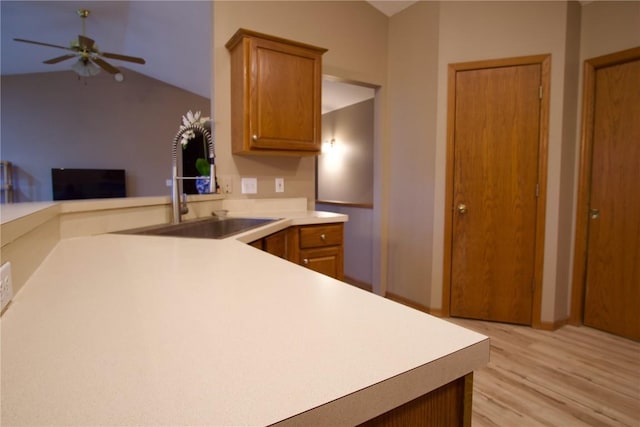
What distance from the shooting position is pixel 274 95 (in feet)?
7.47

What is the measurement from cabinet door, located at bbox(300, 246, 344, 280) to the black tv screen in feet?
15.2

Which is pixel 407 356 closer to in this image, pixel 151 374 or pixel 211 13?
pixel 151 374

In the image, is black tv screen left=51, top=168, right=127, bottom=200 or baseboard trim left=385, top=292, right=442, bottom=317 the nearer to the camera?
baseboard trim left=385, top=292, right=442, bottom=317

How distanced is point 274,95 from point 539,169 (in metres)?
1.94


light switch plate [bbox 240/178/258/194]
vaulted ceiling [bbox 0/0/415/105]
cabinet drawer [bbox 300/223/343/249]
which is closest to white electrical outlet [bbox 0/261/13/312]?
cabinet drawer [bbox 300/223/343/249]

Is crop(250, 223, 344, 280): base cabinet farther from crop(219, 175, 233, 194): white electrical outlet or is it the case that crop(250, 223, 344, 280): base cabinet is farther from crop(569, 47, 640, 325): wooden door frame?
crop(569, 47, 640, 325): wooden door frame

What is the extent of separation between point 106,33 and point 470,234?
Answer: 4824mm

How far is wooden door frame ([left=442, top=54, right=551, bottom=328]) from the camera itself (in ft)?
7.93

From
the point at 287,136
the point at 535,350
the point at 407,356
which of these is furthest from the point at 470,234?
the point at 407,356

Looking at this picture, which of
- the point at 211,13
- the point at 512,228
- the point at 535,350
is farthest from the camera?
the point at 512,228

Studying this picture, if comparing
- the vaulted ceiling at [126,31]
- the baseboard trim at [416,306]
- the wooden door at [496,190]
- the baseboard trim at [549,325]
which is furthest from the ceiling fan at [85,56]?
the baseboard trim at [549,325]

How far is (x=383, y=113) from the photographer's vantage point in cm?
309

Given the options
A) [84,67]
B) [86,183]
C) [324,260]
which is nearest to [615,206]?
[324,260]

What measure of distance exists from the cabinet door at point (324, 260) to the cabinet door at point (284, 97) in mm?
726
